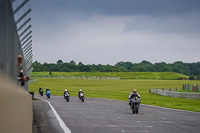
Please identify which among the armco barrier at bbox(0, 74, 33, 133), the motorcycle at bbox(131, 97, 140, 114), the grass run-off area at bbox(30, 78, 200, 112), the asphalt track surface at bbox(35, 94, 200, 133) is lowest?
the grass run-off area at bbox(30, 78, 200, 112)

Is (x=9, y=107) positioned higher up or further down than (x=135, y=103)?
higher up

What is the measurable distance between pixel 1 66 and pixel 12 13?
1.70 m

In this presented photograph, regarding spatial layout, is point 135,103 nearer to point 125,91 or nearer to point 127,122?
point 127,122

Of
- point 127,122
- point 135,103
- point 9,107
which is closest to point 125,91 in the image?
point 135,103

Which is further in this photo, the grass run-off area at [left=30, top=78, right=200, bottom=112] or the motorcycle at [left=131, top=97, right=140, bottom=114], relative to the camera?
the grass run-off area at [left=30, top=78, right=200, bottom=112]

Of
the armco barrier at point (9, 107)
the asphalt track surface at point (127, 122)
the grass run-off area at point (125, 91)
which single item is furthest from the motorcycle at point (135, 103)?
the armco barrier at point (9, 107)

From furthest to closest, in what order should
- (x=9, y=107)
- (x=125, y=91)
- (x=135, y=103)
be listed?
(x=125, y=91) → (x=135, y=103) → (x=9, y=107)

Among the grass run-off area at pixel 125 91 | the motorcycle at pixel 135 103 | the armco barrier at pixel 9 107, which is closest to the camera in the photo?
the armco barrier at pixel 9 107

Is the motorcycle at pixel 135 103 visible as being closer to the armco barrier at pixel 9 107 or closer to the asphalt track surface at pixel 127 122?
the asphalt track surface at pixel 127 122

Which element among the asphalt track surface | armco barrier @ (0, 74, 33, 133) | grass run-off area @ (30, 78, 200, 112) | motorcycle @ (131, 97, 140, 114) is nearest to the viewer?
A: armco barrier @ (0, 74, 33, 133)

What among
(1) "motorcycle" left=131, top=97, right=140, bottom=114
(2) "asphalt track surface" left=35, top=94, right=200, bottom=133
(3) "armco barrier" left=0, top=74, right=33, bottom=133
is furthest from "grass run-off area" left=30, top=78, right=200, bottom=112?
(3) "armco barrier" left=0, top=74, right=33, bottom=133

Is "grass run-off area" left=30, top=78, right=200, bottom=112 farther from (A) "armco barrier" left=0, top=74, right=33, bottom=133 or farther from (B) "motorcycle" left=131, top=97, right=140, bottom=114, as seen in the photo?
(A) "armco barrier" left=0, top=74, right=33, bottom=133

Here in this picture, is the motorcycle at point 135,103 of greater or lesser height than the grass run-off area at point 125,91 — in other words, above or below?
above

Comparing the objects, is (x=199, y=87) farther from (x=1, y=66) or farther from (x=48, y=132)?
(x=1, y=66)
